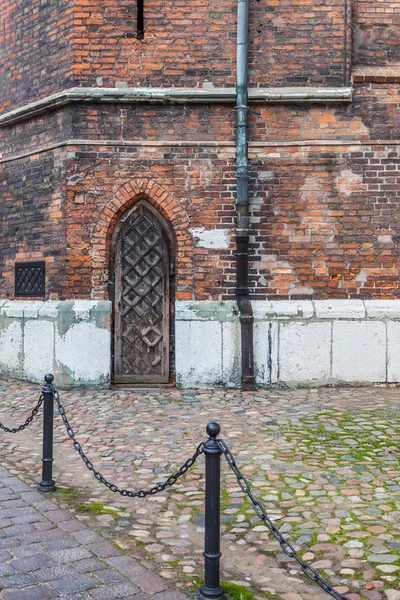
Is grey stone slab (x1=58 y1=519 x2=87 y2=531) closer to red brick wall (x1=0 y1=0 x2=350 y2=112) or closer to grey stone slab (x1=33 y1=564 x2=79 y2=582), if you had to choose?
grey stone slab (x1=33 y1=564 x2=79 y2=582)

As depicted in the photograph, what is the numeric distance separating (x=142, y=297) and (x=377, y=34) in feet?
17.4

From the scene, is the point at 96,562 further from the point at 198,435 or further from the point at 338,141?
the point at 338,141

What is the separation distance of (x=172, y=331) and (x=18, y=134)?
13.5 feet

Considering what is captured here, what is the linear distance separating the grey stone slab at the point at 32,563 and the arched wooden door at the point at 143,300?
18.7 ft

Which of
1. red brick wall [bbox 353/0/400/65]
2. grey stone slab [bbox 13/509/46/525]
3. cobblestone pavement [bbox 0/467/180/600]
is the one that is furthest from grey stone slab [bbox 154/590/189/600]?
red brick wall [bbox 353/0/400/65]

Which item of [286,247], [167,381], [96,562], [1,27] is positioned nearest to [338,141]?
[286,247]

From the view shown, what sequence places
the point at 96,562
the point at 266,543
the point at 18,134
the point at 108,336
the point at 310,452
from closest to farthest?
the point at 96,562 → the point at 266,543 → the point at 310,452 → the point at 108,336 → the point at 18,134

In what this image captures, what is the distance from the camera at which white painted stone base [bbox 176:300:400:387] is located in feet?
29.2

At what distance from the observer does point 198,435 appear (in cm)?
657

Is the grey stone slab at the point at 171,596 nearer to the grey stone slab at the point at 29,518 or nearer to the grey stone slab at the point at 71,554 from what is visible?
the grey stone slab at the point at 71,554

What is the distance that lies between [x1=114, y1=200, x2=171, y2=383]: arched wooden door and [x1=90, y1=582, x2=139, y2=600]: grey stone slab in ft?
19.8

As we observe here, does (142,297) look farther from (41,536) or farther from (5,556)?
(5,556)

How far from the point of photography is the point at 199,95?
8992 mm

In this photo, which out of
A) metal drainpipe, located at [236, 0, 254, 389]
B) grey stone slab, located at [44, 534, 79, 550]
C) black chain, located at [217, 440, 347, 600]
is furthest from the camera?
metal drainpipe, located at [236, 0, 254, 389]
